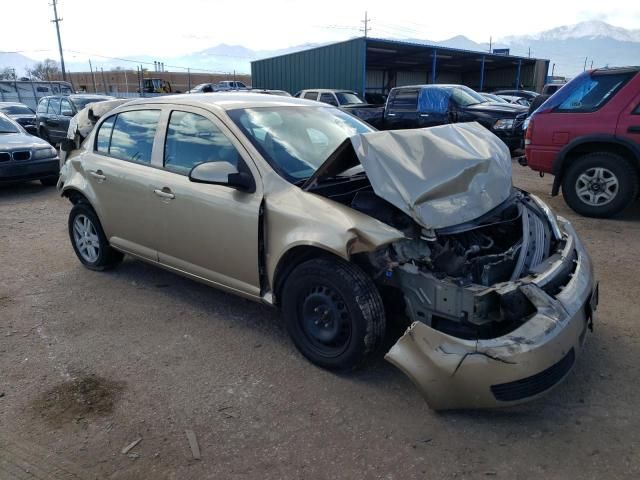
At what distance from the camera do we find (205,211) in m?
3.66

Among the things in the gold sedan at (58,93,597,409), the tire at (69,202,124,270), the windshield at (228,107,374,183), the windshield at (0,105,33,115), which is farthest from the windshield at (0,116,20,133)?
the windshield at (228,107,374,183)

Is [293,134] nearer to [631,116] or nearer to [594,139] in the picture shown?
[594,139]

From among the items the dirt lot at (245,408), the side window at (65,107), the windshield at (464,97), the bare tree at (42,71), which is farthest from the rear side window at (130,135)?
the bare tree at (42,71)

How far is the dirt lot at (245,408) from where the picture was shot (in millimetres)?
2500

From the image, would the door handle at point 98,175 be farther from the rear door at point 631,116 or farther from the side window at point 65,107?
the side window at point 65,107

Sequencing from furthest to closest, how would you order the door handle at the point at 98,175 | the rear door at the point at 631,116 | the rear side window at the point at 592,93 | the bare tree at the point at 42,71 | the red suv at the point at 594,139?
the bare tree at the point at 42,71 → the rear side window at the point at 592,93 → the red suv at the point at 594,139 → the rear door at the point at 631,116 → the door handle at the point at 98,175

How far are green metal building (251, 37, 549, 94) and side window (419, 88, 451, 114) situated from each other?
11.0 m

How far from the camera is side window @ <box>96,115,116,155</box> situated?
185 inches

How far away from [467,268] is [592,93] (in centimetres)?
496

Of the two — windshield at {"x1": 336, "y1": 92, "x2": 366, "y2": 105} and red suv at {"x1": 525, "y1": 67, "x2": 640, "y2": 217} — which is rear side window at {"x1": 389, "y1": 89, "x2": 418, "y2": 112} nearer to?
windshield at {"x1": 336, "y1": 92, "x2": 366, "y2": 105}

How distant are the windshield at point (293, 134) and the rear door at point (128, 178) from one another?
90cm

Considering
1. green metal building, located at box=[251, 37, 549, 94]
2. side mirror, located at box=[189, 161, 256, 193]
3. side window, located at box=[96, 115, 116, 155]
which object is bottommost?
side mirror, located at box=[189, 161, 256, 193]

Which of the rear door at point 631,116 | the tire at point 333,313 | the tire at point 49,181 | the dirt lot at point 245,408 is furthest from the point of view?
the tire at point 49,181

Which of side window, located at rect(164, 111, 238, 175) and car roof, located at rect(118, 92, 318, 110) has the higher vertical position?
car roof, located at rect(118, 92, 318, 110)
